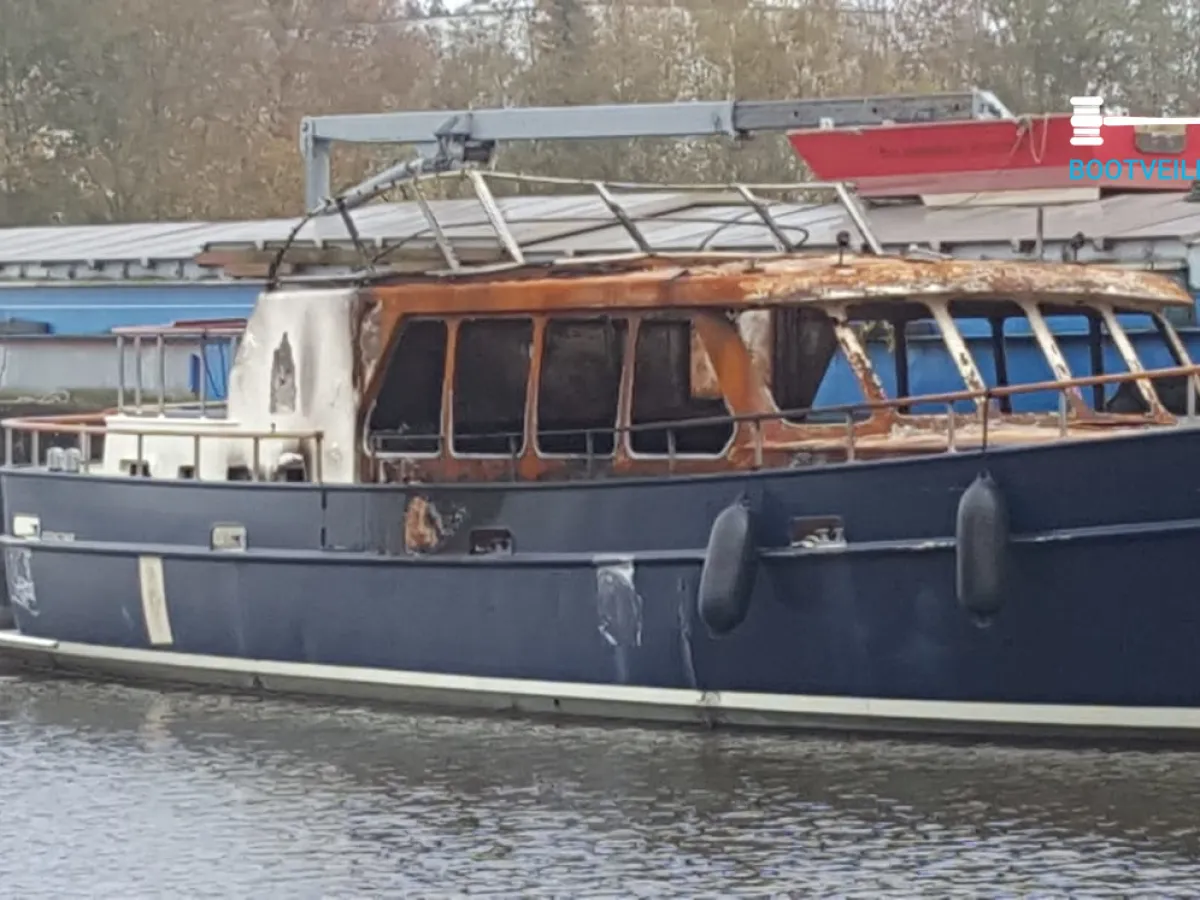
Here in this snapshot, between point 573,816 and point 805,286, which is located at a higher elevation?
point 805,286

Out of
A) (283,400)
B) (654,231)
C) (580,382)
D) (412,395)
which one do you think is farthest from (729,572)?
Answer: (654,231)

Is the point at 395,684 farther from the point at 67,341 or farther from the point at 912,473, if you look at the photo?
the point at 67,341


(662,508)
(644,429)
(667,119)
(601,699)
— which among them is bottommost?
(601,699)

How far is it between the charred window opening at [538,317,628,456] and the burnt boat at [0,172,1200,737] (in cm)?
2

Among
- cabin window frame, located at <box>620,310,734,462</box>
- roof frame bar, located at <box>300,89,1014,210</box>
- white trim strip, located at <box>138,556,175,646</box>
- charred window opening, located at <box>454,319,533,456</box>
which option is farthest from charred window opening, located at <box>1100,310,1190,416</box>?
white trim strip, located at <box>138,556,175,646</box>

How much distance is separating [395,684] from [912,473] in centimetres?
400

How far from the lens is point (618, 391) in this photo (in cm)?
1502

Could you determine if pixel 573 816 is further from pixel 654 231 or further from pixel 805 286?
pixel 654 231

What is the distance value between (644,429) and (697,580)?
3.26 ft

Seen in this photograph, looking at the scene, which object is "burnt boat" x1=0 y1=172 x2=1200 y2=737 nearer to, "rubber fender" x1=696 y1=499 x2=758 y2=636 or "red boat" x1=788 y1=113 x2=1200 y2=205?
"rubber fender" x1=696 y1=499 x2=758 y2=636

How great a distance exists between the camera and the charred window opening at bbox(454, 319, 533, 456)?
50.2 ft

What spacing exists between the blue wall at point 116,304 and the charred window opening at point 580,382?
980 centimetres

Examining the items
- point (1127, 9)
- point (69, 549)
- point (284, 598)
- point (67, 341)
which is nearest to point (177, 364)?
point (67, 341)

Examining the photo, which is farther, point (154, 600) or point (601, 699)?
point (154, 600)
